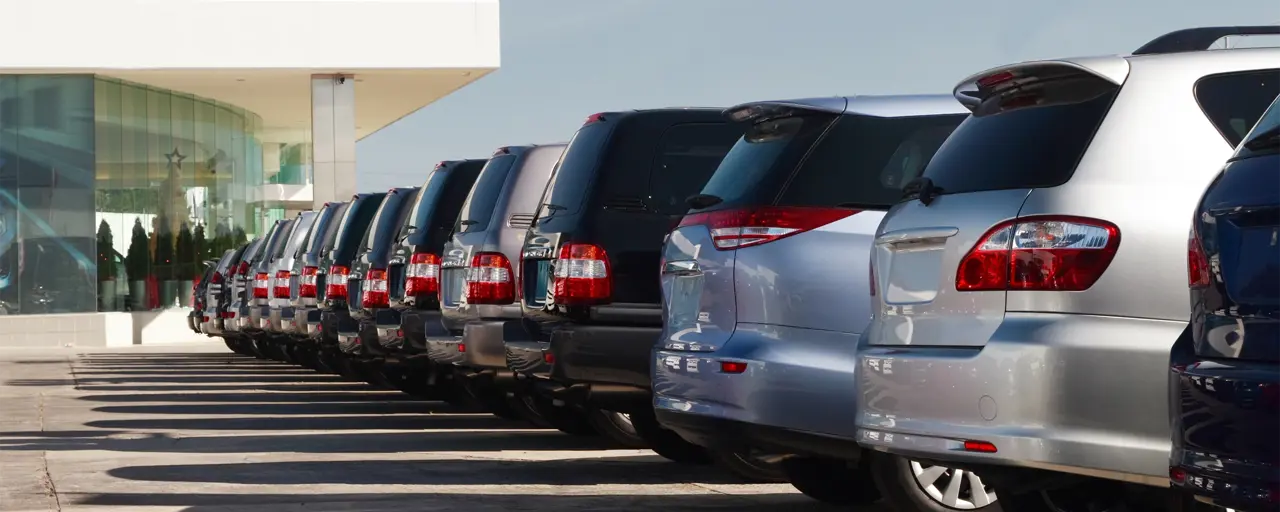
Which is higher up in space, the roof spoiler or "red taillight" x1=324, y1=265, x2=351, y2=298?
the roof spoiler

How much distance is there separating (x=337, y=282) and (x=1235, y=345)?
1336cm

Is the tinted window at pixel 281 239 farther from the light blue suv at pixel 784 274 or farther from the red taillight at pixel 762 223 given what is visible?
the red taillight at pixel 762 223

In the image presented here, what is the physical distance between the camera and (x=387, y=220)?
15641 mm

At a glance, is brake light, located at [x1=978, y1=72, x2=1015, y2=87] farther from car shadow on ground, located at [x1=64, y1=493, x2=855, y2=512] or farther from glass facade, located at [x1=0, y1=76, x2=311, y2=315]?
glass facade, located at [x1=0, y1=76, x2=311, y2=315]

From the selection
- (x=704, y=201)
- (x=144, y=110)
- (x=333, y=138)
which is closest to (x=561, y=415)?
(x=704, y=201)

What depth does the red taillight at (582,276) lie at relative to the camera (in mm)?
9539

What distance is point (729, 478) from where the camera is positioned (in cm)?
993

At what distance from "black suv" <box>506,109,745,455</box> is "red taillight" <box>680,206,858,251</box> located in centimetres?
173

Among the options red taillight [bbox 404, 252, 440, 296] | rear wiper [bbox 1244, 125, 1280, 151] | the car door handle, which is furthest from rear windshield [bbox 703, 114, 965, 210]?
red taillight [bbox 404, 252, 440, 296]

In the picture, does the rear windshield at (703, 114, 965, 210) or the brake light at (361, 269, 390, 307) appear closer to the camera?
the rear windshield at (703, 114, 965, 210)

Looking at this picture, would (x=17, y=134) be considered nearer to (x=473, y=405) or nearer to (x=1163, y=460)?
(x=473, y=405)

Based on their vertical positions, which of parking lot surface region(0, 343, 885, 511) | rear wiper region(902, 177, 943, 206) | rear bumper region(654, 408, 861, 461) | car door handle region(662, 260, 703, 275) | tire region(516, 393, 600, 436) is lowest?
parking lot surface region(0, 343, 885, 511)

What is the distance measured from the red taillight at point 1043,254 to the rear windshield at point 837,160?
1616 mm

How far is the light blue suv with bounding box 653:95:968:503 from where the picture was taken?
686 centimetres
